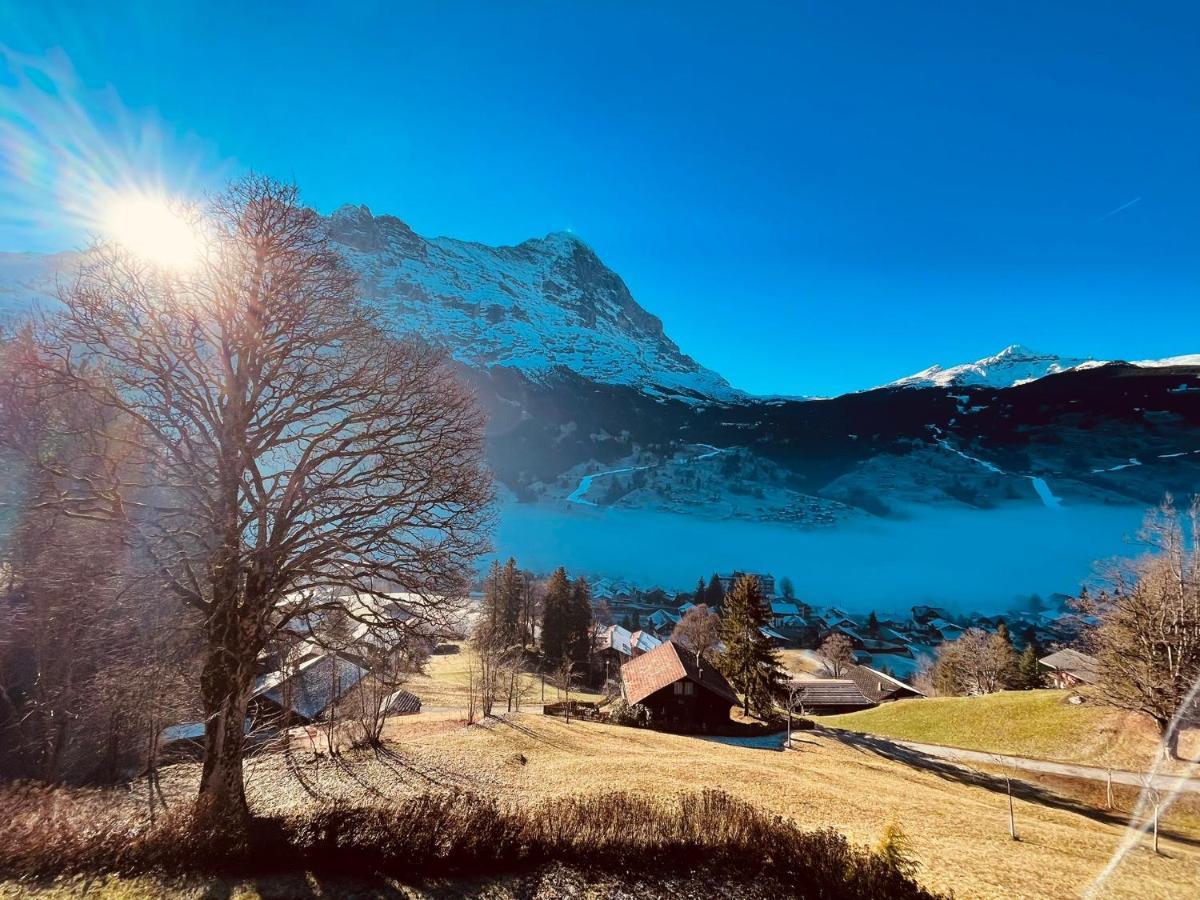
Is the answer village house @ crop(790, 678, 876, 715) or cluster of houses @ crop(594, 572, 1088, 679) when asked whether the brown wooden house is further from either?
cluster of houses @ crop(594, 572, 1088, 679)

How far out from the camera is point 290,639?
34.5 ft

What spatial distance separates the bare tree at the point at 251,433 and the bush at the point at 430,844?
648 mm

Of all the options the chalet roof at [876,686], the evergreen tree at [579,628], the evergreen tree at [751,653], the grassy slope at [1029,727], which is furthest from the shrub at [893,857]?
the chalet roof at [876,686]

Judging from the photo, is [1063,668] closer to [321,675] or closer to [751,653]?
[751,653]

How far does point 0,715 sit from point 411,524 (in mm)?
18558

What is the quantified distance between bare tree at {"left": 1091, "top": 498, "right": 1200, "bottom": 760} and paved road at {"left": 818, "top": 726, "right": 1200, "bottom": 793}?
8.93 feet

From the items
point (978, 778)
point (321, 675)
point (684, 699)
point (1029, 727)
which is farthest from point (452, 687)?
point (1029, 727)

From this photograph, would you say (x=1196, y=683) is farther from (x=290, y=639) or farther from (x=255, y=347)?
(x=255, y=347)

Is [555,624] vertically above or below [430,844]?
below

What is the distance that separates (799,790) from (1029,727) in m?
27.4

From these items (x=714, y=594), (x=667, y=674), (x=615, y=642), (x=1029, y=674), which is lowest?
(x=615, y=642)

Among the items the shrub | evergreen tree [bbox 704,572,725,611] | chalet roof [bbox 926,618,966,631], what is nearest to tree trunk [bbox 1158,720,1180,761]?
the shrub

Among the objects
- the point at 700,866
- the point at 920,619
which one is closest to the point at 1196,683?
the point at 700,866

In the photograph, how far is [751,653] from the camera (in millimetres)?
38969
